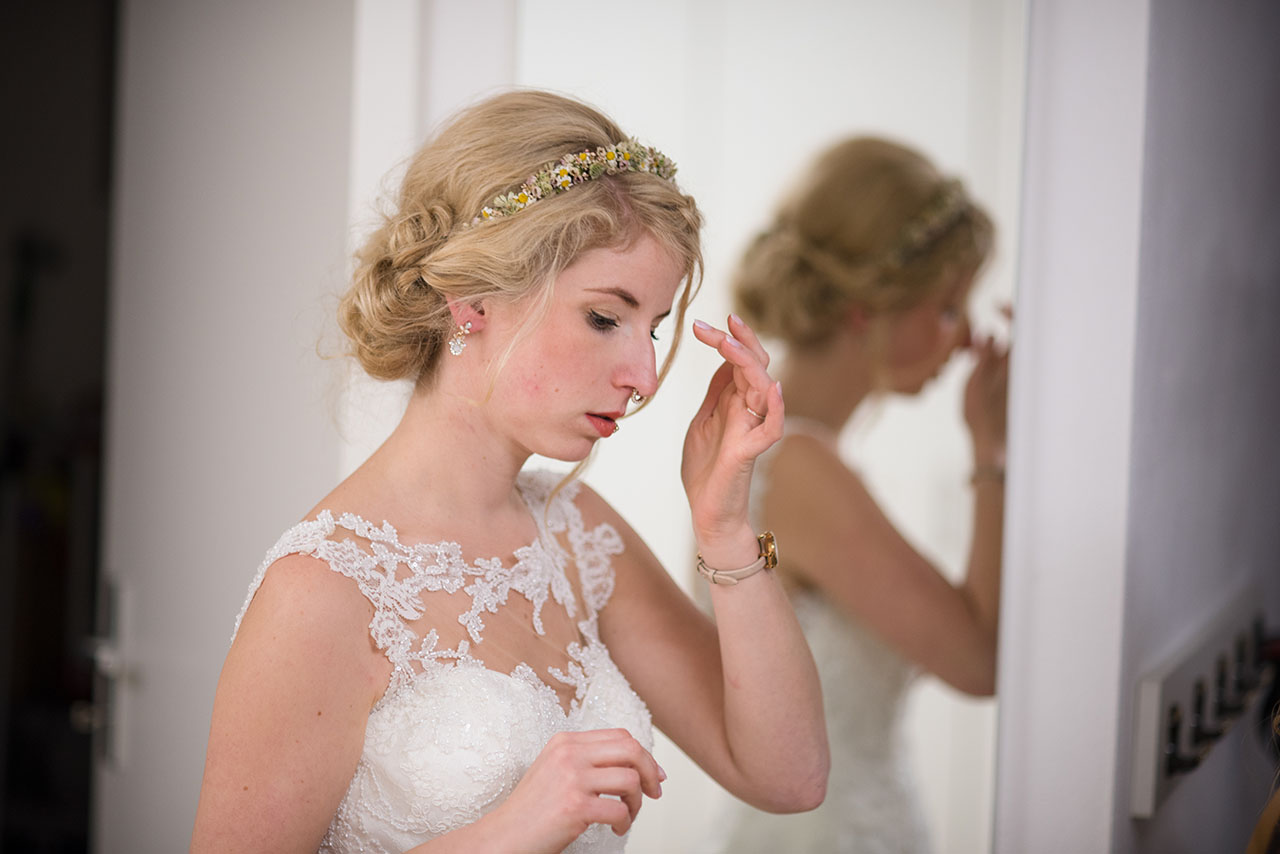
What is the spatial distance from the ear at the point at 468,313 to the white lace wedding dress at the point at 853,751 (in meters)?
0.78

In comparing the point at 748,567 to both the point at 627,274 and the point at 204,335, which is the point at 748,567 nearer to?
the point at 627,274

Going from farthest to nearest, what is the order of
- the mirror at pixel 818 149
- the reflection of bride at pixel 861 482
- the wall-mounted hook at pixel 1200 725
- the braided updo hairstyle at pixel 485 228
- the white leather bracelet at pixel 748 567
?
the reflection of bride at pixel 861 482, the mirror at pixel 818 149, the wall-mounted hook at pixel 1200 725, the white leather bracelet at pixel 748 567, the braided updo hairstyle at pixel 485 228

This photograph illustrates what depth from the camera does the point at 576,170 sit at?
97 cm

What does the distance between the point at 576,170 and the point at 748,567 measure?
1.28 feet

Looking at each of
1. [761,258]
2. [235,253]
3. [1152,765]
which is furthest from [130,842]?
[1152,765]

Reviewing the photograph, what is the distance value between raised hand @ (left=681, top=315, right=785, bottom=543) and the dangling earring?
201 mm

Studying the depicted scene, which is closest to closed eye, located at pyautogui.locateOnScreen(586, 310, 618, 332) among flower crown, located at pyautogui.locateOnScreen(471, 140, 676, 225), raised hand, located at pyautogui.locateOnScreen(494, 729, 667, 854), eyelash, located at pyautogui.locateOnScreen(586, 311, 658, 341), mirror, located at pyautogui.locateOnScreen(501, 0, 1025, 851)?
eyelash, located at pyautogui.locateOnScreen(586, 311, 658, 341)

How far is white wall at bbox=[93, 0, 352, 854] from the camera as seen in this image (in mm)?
1397

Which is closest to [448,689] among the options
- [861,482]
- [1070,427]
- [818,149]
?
[1070,427]

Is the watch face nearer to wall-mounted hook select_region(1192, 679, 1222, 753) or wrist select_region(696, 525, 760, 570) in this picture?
wrist select_region(696, 525, 760, 570)

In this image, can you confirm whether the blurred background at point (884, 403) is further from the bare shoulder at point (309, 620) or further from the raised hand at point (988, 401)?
the bare shoulder at point (309, 620)

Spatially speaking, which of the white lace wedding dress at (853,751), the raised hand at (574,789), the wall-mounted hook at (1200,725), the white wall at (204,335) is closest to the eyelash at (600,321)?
the raised hand at (574,789)

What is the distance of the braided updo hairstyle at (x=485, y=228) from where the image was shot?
94 centimetres

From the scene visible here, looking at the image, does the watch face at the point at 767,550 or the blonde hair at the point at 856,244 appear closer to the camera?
the watch face at the point at 767,550
